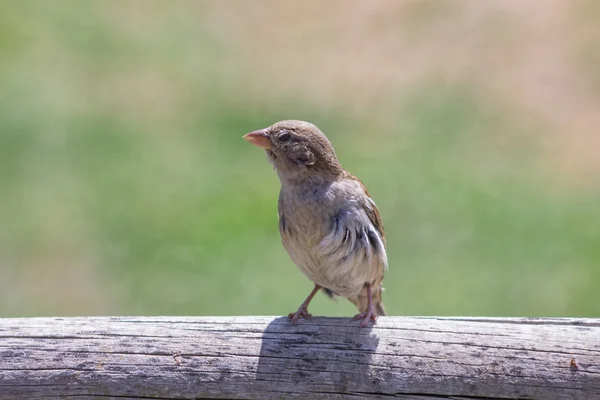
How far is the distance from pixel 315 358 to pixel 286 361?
128 mm

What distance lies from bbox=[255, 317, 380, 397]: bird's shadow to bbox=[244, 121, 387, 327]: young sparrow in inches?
25.9

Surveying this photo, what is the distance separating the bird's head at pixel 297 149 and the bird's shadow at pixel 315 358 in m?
1.06

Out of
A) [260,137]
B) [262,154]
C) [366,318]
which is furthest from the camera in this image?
[262,154]

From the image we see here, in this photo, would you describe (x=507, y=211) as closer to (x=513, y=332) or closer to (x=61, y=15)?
(x=513, y=332)

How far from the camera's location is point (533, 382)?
12.7 ft

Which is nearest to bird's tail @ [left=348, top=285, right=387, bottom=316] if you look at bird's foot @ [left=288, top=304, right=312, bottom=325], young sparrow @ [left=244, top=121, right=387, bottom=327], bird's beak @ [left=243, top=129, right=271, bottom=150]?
young sparrow @ [left=244, top=121, right=387, bottom=327]

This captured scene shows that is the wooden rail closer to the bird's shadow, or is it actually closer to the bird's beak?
the bird's shadow

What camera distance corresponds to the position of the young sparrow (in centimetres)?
487

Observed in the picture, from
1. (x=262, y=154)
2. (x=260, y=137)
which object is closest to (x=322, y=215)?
(x=260, y=137)

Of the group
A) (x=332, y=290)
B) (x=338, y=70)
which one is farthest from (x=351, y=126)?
(x=332, y=290)

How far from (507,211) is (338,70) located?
18.3ft

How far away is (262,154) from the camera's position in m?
11.9

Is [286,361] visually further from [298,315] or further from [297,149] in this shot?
[297,149]

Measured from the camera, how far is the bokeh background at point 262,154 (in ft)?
31.3
